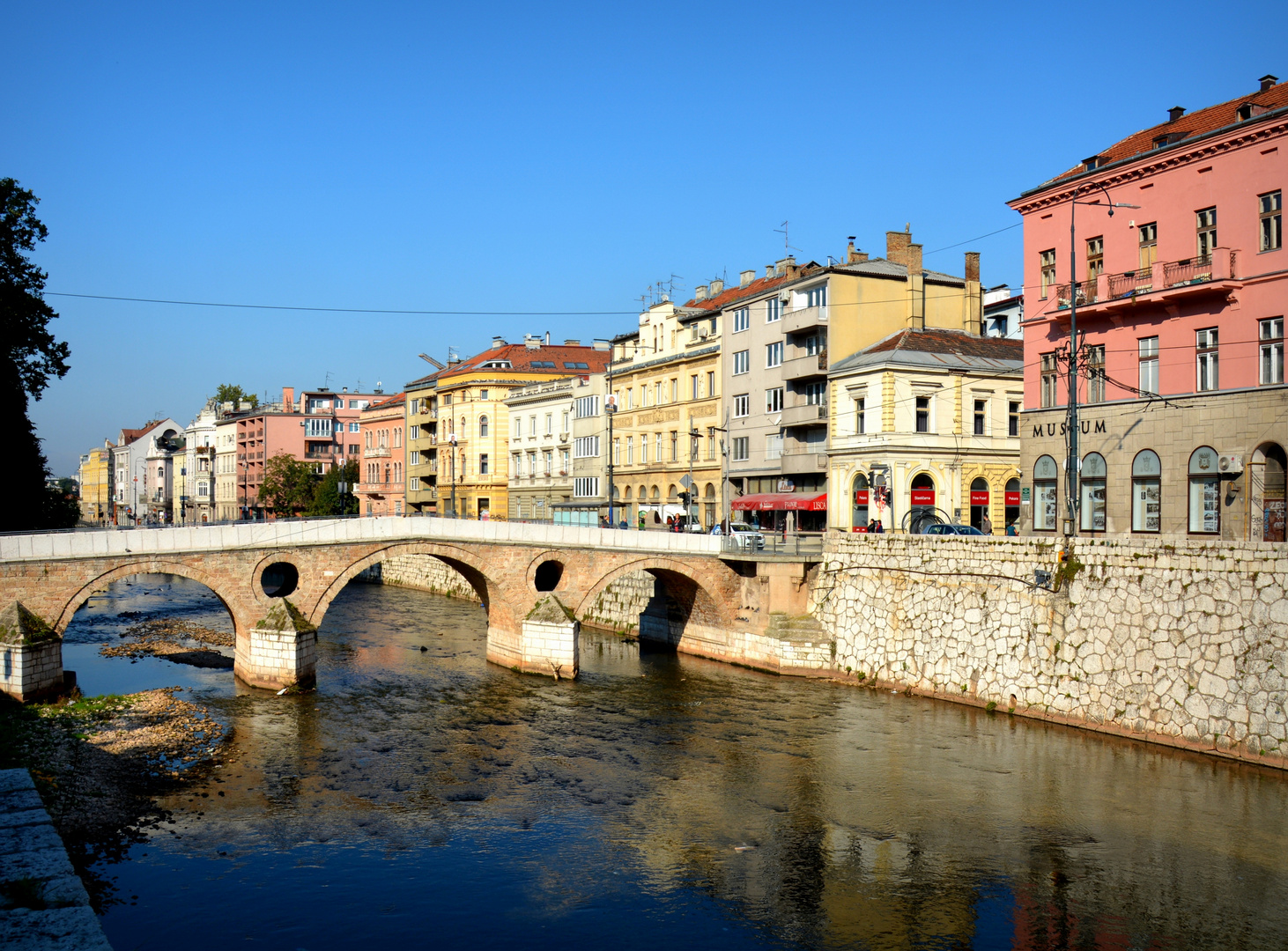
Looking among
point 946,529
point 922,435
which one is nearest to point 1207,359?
point 946,529

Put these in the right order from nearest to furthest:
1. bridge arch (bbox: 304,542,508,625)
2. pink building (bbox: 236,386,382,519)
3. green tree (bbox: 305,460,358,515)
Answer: bridge arch (bbox: 304,542,508,625) → green tree (bbox: 305,460,358,515) → pink building (bbox: 236,386,382,519)

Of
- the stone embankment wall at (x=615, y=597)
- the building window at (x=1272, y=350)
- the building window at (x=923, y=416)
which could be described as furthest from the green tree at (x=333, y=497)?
the building window at (x=1272, y=350)

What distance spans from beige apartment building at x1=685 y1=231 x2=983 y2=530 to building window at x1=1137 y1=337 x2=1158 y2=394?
17538 mm

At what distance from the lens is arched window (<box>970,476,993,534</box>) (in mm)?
50531

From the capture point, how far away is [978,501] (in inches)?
1993

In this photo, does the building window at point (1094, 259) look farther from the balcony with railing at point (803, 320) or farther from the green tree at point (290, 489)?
the green tree at point (290, 489)

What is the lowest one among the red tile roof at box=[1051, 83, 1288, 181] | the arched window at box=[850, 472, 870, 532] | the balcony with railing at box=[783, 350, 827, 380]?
the arched window at box=[850, 472, 870, 532]

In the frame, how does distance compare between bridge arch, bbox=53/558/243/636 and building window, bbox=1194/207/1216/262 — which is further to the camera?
bridge arch, bbox=53/558/243/636

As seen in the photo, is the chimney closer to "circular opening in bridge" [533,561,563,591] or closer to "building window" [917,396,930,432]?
"building window" [917,396,930,432]

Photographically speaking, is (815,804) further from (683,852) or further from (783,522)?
(783,522)

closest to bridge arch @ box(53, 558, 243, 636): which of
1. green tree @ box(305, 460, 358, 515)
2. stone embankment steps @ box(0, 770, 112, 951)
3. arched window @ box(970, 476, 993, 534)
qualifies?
stone embankment steps @ box(0, 770, 112, 951)

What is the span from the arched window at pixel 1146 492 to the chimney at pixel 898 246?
2351 centimetres

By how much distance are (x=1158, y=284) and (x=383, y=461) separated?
7838 centimetres

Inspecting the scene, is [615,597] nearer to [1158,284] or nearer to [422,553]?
[422,553]
